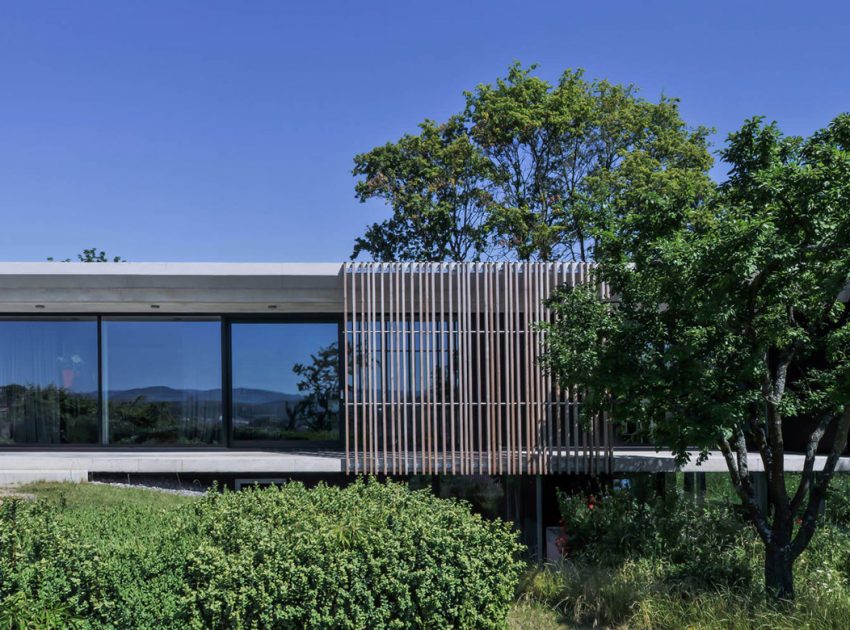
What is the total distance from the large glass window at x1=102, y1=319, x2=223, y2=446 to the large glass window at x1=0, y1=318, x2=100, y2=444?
0.36 metres

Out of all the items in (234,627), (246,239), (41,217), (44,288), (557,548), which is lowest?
(557,548)

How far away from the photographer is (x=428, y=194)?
23578mm

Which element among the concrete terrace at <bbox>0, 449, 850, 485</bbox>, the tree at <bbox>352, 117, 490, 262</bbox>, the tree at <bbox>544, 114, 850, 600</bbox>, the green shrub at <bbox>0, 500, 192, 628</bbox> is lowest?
the concrete terrace at <bbox>0, 449, 850, 485</bbox>

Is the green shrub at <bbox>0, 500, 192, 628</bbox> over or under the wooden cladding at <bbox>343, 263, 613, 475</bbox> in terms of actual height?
under

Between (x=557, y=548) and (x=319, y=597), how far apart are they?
6.31 meters

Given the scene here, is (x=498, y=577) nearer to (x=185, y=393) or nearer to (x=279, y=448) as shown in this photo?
(x=279, y=448)

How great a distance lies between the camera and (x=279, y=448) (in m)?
12.9

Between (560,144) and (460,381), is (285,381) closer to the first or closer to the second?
(460,381)

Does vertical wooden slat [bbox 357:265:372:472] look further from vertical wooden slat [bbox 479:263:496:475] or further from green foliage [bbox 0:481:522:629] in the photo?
green foliage [bbox 0:481:522:629]

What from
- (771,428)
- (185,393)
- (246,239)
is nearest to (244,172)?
(246,239)

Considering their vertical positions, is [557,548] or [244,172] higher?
[244,172]

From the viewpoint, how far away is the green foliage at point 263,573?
4805 millimetres

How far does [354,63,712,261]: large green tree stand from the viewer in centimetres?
2233

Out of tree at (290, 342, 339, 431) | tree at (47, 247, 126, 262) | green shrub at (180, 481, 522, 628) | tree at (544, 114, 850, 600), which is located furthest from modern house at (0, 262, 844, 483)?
tree at (47, 247, 126, 262)
